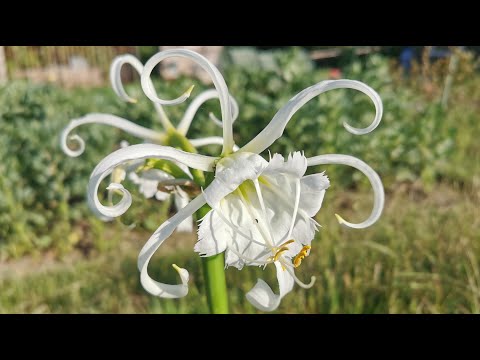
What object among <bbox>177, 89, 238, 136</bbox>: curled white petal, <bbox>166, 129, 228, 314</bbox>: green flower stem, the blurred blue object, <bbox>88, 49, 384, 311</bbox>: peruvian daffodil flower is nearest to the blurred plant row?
<bbox>177, 89, 238, 136</bbox>: curled white petal

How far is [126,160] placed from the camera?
0.77m

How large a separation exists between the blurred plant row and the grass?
1.39 feet

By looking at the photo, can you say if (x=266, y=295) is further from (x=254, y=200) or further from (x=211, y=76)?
(x=211, y=76)

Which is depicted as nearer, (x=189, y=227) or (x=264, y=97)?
(x=189, y=227)

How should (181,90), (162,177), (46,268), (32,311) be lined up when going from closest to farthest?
(162,177), (32,311), (46,268), (181,90)

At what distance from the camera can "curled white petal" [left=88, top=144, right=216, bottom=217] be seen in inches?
29.4

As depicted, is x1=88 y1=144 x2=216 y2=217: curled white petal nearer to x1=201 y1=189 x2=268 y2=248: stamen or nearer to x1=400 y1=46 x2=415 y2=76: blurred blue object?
x1=201 y1=189 x2=268 y2=248: stamen

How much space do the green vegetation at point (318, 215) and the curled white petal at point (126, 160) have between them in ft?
0.90

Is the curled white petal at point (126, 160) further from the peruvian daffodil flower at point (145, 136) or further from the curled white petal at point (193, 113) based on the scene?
the curled white petal at point (193, 113)

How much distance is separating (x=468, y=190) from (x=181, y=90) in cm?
235

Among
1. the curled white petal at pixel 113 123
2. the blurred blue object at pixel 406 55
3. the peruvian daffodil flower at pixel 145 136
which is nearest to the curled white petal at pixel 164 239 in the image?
the peruvian daffodil flower at pixel 145 136

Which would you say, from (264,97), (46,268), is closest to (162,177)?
(46,268)

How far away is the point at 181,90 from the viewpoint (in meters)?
4.14

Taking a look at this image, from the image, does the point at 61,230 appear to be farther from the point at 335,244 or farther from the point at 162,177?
the point at 162,177
